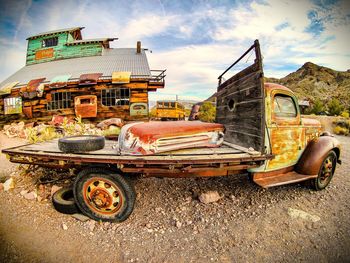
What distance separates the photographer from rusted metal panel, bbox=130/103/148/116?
11.6 metres

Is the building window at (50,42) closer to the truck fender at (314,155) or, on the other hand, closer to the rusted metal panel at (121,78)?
the rusted metal panel at (121,78)

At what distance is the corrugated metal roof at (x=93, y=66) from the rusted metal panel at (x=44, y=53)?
897 millimetres

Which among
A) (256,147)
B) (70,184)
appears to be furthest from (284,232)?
(70,184)

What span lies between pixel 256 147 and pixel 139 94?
9.63 m

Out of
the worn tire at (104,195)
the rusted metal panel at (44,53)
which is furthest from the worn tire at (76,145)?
the rusted metal panel at (44,53)

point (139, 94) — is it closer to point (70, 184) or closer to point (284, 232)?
point (70, 184)

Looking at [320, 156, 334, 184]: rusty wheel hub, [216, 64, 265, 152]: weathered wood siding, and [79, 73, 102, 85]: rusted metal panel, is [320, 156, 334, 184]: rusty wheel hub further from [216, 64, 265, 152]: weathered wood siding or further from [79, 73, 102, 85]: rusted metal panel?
[79, 73, 102, 85]: rusted metal panel

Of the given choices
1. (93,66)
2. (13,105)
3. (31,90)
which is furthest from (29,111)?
(93,66)

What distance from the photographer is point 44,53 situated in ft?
52.3

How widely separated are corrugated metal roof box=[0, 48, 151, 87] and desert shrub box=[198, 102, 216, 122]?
6357mm

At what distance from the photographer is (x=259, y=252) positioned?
7.56ft

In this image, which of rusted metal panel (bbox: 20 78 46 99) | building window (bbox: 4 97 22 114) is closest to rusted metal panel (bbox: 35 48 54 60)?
rusted metal panel (bbox: 20 78 46 99)

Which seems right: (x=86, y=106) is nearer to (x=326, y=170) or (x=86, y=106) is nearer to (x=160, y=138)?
(x=160, y=138)

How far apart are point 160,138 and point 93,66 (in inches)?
498
